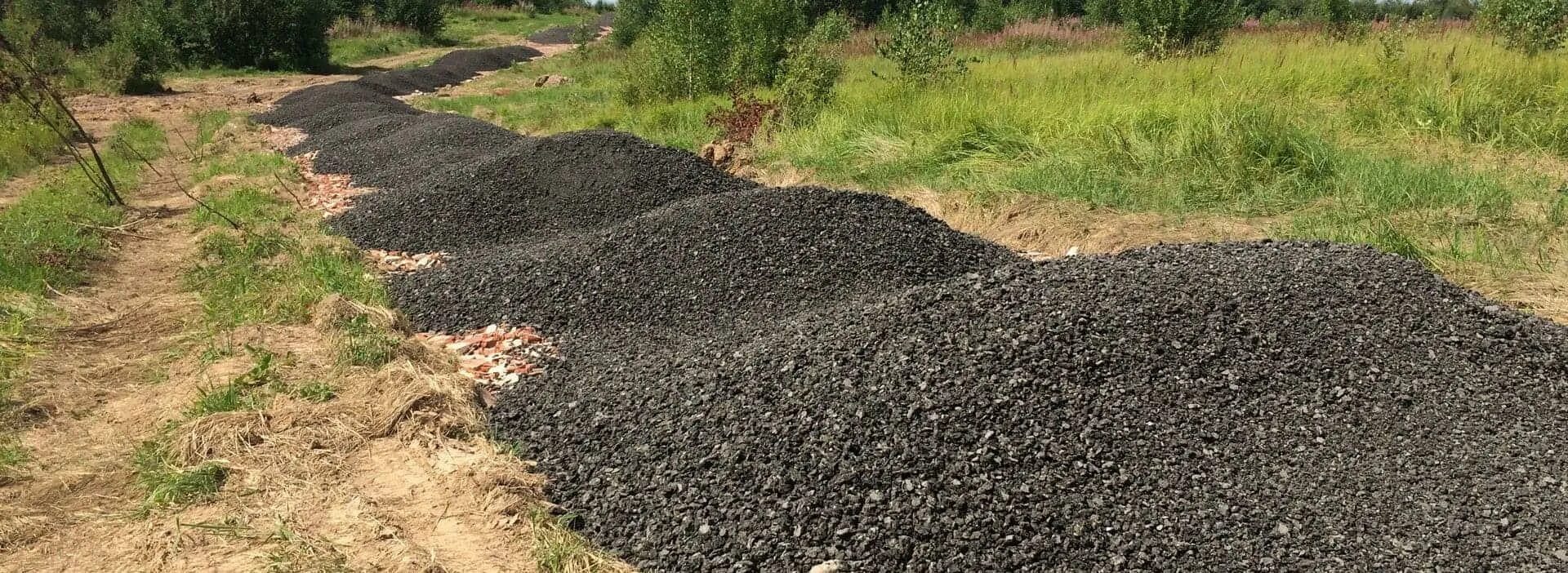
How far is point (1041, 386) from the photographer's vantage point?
2904mm

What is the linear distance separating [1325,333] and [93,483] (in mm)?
4570

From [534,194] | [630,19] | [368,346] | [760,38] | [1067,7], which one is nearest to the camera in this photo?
[368,346]

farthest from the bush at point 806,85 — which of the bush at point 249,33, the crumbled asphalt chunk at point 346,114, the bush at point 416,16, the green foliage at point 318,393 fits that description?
the bush at point 416,16

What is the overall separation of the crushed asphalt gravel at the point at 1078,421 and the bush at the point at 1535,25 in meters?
7.41

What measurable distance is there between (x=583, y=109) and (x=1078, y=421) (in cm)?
1092

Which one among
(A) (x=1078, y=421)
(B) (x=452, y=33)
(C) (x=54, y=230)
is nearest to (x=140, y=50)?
(B) (x=452, y=33)

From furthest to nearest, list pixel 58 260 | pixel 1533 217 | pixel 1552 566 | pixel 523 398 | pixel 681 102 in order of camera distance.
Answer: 1. pixel 681 102
2. pixel 58 260
3. pixel 1533 217
4. pixel 523 398
5. pixel 1552 566

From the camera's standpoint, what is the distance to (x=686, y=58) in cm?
1141

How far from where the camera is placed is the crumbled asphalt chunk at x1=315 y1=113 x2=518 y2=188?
8.17 meters

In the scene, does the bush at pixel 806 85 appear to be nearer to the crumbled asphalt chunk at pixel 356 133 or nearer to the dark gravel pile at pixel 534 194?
the dark gravel pile at pixel 534 194

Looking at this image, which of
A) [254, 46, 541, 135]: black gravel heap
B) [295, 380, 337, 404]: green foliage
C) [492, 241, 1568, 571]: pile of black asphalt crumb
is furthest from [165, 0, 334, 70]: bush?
[492, 241, 1568, 571]: pile of black asphalt crumb

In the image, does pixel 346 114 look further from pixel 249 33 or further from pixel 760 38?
pixel 249 33

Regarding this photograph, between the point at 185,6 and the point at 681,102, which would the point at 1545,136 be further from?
the point at 185,6

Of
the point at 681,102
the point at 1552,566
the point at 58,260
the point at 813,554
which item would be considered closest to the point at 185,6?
the point at 681,102
